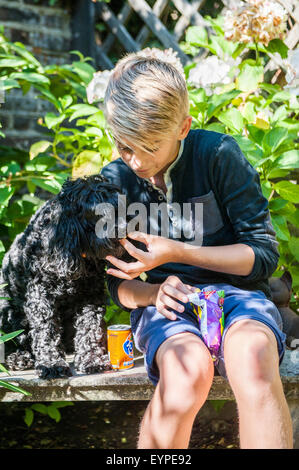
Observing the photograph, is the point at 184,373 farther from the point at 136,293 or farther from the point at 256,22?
the point at 256,22

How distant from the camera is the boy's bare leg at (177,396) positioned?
1433 mm

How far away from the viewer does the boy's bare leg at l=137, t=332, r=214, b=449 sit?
1.43 meters

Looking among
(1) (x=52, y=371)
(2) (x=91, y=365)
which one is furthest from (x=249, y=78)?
(1) (x=52, y=371)

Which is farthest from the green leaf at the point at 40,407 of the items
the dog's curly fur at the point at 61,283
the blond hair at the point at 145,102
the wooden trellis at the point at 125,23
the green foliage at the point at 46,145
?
the wooden trellis at the point at 125,23

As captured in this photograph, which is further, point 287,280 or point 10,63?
point 10,63

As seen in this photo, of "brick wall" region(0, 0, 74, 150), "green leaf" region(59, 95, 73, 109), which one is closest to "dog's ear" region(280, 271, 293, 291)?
"green leaf" region(59, 95, 73, 109)

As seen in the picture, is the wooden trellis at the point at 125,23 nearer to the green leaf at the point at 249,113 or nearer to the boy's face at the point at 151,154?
the green leaf at the point at 249,113

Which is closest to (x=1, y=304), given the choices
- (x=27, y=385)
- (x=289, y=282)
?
(x=27, y=385)

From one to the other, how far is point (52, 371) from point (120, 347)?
269 mm

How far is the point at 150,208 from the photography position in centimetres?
199

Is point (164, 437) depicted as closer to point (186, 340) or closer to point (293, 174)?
point (186, 340)

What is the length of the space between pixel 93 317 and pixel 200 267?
1.49 feet

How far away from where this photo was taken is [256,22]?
2652mm

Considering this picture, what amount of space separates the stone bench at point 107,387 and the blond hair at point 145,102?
869 millimetres
